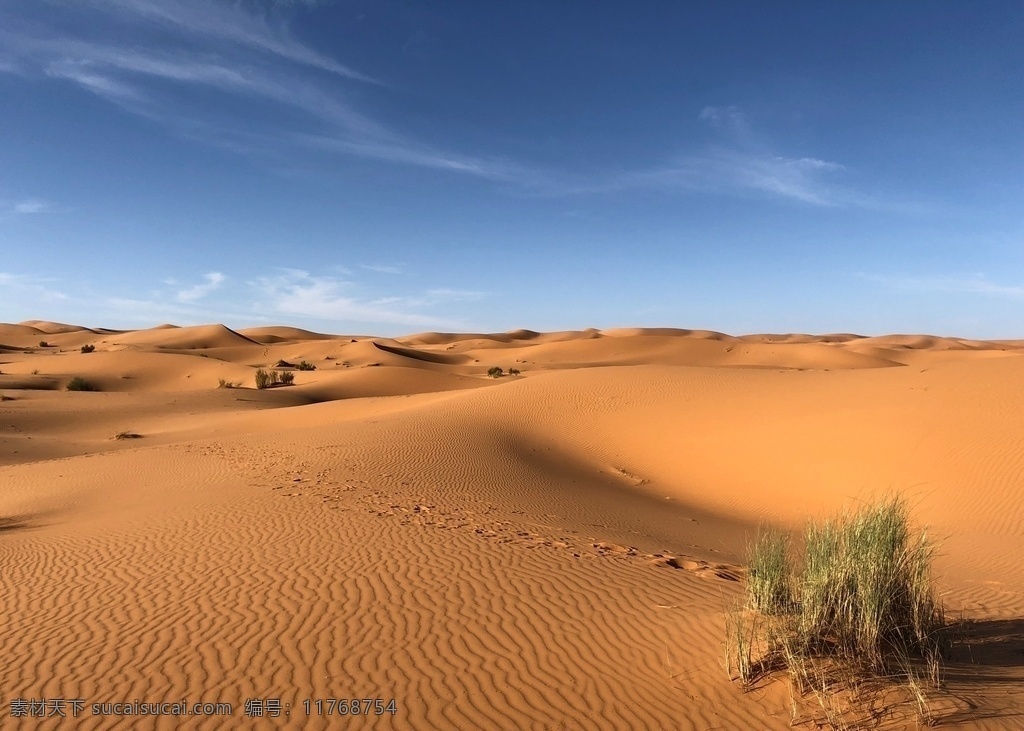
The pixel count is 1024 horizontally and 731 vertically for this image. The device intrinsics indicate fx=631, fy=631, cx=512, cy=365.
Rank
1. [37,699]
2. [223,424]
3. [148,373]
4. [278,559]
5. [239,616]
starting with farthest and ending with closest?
[148,373]
[223,424]
[278,559]
[239,616]
[37,699]

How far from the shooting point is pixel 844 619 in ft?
14.9

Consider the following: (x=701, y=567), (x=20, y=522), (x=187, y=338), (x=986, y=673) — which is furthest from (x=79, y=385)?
(x=986, y=673)

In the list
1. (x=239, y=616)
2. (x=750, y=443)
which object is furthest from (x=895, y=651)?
(x=750, y=443)

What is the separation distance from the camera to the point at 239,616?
575 centimetres

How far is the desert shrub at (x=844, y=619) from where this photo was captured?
14.1 ft

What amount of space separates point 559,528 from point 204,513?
5.57m

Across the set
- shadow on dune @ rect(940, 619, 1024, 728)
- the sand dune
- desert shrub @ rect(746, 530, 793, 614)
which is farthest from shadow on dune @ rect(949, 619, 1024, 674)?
the sand dune

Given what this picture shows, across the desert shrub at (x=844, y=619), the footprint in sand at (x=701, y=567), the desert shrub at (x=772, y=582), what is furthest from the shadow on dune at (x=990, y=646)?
the footprint in sand at (x=701, y=567)

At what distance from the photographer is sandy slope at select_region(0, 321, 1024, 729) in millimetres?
4613

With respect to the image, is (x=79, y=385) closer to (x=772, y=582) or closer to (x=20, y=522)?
(x=20, y=522)

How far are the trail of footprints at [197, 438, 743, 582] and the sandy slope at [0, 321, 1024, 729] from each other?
3.0 inches

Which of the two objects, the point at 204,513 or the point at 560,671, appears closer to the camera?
the point at 560,671

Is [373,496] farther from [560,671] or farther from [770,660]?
[770,660]

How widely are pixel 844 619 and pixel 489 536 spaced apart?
5012 mm
